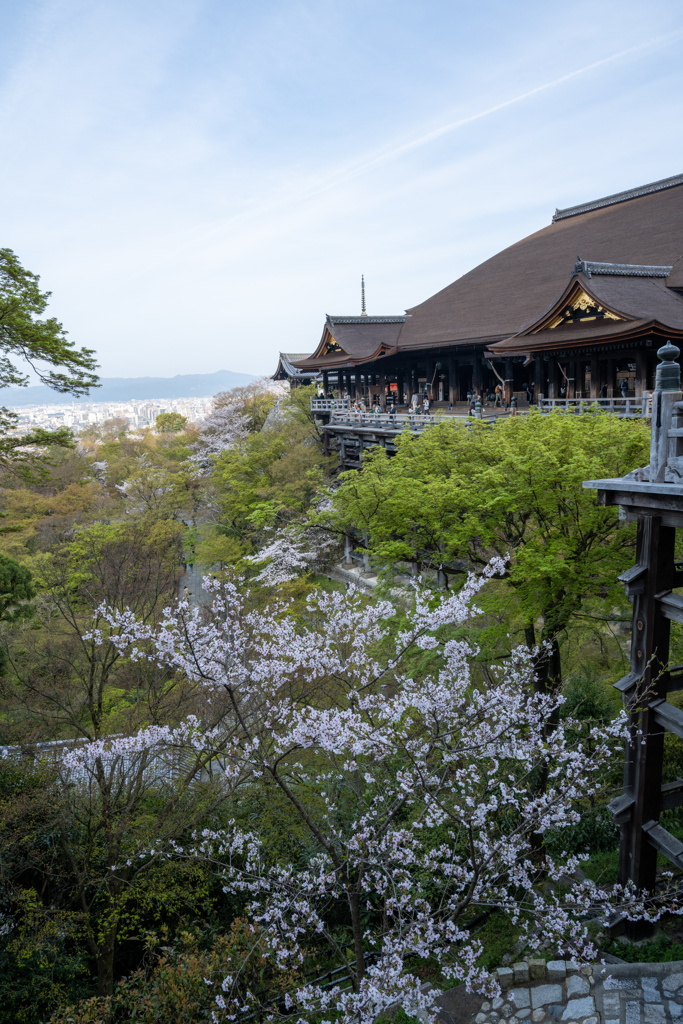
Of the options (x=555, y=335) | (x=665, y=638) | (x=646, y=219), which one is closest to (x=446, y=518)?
(x=665, y=638)

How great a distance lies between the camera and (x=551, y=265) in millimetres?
27609

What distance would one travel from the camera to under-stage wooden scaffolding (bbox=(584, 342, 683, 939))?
4.99 m

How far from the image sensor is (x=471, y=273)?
32.5 metres

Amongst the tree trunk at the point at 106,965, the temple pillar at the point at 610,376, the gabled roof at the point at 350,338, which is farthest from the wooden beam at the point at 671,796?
the gabled roof at the point at 350,338

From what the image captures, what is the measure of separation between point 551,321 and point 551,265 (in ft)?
37.6

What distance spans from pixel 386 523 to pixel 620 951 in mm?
7178

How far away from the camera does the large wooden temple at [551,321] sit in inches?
660

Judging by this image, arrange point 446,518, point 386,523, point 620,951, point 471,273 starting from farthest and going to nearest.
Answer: point 471,273 → point 386,523 → point 446,518 → point 620,951

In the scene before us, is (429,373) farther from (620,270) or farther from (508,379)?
(620,270)

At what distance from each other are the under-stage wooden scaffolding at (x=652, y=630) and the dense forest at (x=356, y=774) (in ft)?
1.53

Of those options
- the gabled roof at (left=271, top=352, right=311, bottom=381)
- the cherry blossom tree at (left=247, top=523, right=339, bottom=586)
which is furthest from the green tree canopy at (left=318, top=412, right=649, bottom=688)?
the gabled roof at (left=271, top=352, right=311, bottom=381)

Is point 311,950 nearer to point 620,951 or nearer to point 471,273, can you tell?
point 620,951

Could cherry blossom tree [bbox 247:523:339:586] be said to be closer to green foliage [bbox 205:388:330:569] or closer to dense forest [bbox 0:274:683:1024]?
green foliage [bbox 205:388:330:569]

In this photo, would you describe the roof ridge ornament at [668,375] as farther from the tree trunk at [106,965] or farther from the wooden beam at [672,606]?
the tree trunk at [106,965]
